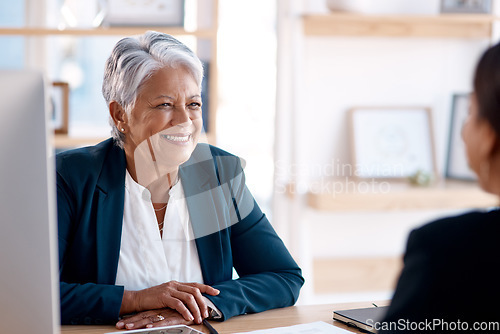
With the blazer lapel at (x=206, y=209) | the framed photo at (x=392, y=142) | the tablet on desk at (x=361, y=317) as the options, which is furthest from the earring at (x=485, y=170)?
the framed photo at (x=392, y=142)

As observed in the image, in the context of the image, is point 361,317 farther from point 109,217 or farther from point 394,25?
point 394,25

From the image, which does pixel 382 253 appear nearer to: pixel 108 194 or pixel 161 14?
pixel 161 14

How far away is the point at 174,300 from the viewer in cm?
127

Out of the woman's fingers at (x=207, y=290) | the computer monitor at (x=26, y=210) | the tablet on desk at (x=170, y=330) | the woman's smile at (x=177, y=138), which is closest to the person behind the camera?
the computer monitor at (x=26, y=210)

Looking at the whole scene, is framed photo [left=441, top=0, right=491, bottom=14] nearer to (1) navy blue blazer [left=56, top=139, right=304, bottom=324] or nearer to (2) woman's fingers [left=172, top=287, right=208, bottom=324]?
(1) navy blue blazer [left=56, top=139, right=304, bottom=324]

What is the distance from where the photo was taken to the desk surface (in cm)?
121

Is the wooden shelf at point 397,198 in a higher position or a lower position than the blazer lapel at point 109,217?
lower

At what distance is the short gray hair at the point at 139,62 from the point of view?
5.06 ft

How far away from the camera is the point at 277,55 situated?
Result: 281 centimetres

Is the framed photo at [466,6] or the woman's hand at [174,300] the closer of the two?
the woman's hand at [174,300]

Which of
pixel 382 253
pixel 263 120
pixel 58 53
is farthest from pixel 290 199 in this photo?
pixel 58 53

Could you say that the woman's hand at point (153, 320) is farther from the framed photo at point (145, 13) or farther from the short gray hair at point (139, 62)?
the framed photo at point (145, 13)

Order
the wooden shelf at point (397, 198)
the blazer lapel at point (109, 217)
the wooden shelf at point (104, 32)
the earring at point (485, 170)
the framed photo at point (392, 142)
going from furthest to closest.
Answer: the framed photo at point (392, 142) → the wooden shelf at point (397, 198) → the wooden shelf at point (104, 32) → the blazer lapel at point (109, 217) → the earring at point (485, 170)

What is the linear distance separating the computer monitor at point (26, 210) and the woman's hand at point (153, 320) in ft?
1.52
